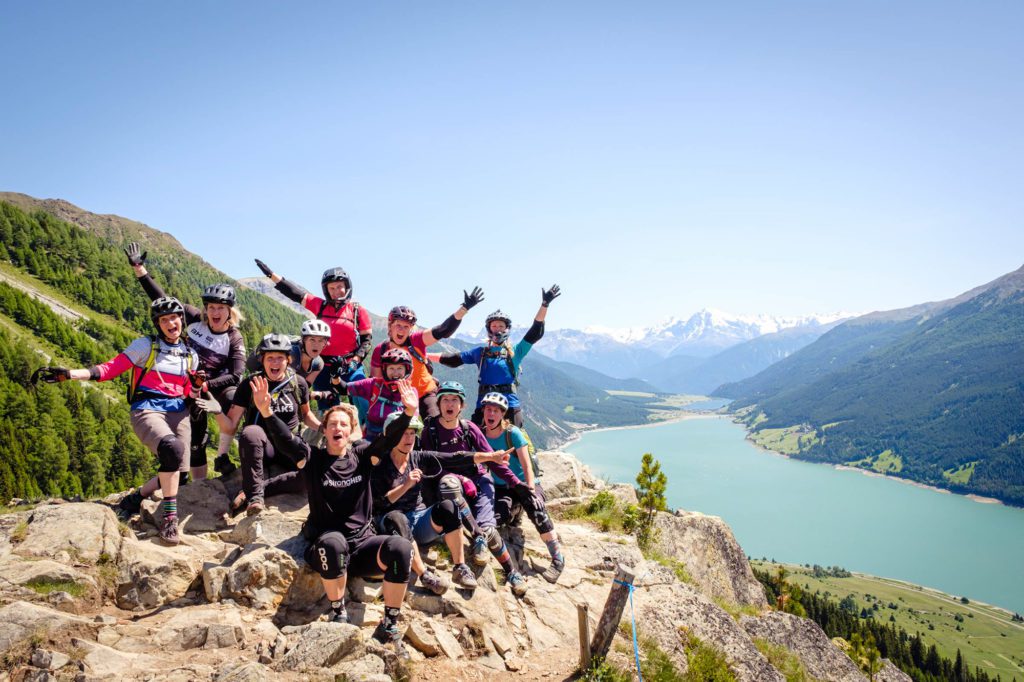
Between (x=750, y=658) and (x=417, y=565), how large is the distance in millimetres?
8021

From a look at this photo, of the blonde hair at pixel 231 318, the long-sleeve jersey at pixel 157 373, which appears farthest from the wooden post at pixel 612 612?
the blonde hair at pixel 231 318

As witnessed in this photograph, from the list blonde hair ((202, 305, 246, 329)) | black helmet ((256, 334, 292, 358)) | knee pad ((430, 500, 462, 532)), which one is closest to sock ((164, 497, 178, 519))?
black helmet ((256, 334, 292, 358))

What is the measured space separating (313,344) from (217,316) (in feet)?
5.79

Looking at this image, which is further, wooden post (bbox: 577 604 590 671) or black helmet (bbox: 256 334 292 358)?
black helmet (bbox: 256 334 292 358)

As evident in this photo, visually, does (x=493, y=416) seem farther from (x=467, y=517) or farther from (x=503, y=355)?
(x=467, y=517)

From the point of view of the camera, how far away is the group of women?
24.4 feet

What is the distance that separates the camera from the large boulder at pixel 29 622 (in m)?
5.76

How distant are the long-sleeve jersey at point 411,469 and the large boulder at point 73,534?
387 cm

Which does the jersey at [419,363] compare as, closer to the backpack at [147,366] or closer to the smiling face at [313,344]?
the smiling face at [313,344]

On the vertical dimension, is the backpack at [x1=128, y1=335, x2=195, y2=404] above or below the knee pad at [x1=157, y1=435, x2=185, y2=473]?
above

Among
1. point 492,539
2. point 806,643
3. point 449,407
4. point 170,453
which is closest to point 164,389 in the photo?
point 170,453

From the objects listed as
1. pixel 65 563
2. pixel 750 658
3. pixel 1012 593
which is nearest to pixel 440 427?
pixel 65 563

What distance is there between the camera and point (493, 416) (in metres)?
10.5

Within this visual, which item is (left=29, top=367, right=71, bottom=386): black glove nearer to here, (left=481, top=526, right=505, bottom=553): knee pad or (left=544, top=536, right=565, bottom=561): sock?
(left=481, top=526, right=505, bottom=553): knee pad
